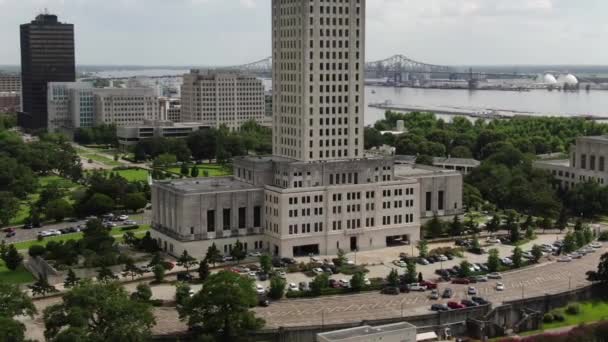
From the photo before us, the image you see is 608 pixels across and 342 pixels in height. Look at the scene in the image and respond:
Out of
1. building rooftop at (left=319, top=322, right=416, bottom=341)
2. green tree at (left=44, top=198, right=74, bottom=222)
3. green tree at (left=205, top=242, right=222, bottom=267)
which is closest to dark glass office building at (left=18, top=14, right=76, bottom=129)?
green tree at (left=44, top=198, right=74, bottom=222)

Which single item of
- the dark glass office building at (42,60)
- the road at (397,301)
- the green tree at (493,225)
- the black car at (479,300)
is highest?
the dark glass office building at (42,60)

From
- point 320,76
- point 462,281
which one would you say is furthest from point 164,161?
point 462,281

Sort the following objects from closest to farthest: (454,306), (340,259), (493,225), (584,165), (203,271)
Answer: (454,306) < (203,271) < (340,259) < (493,225) < (584,165)

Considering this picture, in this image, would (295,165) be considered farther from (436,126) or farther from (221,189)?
(436,126)

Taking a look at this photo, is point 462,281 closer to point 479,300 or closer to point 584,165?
point 479,300

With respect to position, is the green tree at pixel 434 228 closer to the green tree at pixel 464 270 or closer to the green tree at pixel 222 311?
the green tree at pixel 464 270

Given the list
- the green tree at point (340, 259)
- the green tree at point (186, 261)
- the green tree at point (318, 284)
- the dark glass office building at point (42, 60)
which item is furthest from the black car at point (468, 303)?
the dark glass office building at point (42, 60)

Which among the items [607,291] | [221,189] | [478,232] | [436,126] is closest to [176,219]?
[221,189]
